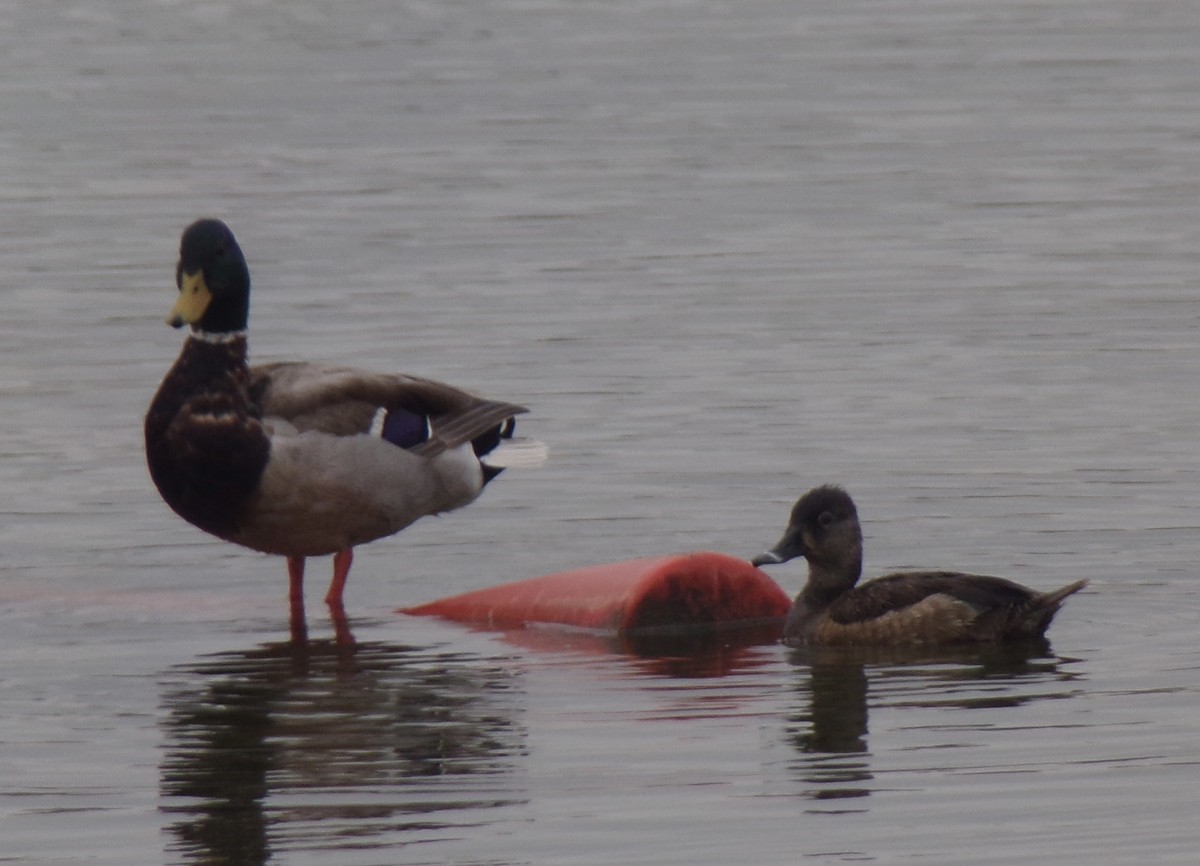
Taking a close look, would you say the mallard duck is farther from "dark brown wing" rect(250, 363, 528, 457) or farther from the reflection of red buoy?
the reflection of red buoy

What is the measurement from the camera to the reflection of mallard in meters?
8.21

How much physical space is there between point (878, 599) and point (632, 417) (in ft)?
13.9

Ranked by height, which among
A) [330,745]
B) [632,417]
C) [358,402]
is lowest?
[330,745]

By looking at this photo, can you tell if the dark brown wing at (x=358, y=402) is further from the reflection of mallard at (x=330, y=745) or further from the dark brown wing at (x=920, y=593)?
the dark brown wing at (x=920, y=593)

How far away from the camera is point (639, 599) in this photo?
11148mm

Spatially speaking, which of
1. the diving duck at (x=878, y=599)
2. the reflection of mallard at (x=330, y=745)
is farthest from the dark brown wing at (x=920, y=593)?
the reflection of mallard at (x=330, y=745)

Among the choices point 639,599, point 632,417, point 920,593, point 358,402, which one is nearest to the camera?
point 920,593

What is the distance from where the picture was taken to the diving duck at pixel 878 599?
34.5ft

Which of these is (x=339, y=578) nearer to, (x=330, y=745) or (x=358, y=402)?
(x=358, y=402)

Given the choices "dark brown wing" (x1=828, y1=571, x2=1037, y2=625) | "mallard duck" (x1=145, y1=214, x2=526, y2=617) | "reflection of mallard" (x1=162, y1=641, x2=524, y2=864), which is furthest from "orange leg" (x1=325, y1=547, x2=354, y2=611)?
"dark brown wing" (x1=828, y1=571, x2=1037, y2=625)

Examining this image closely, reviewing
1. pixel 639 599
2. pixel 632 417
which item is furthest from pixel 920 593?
pixel 632 417

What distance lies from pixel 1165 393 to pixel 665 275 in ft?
15.5

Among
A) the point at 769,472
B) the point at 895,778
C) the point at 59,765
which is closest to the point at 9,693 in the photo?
the point at 59,765

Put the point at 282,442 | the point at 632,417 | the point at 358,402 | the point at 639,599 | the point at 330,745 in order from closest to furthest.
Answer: the point at 330,745
the point at 639,599
the point at 282,442
the point at 358,402
the point at 632,417
